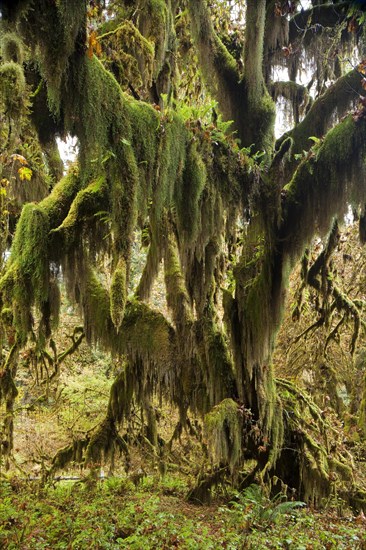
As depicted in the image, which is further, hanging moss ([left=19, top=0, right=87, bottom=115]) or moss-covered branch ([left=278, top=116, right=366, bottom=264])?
moss-covered branch ([left=278, top=116, right=366, bottom=264])

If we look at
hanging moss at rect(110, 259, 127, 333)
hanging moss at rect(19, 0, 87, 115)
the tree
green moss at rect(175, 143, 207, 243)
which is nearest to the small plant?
the tree

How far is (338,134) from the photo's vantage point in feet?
18.5

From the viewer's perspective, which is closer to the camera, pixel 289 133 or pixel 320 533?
pixel 320 533

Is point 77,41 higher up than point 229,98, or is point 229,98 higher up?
point 229,98

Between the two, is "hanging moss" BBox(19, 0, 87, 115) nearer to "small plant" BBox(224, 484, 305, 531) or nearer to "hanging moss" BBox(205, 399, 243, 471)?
"hanging moss" BBox(205, 399, 243, 471)

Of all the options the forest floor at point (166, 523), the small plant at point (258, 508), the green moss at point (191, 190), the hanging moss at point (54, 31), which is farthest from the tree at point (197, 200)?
the forest floor at point (166, 523)

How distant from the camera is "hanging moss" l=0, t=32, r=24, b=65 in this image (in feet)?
11.1

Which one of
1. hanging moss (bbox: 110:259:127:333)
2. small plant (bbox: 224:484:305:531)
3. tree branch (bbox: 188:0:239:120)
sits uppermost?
tree branch (bbox: 188:0:239:120)

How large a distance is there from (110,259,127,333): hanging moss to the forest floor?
248cm

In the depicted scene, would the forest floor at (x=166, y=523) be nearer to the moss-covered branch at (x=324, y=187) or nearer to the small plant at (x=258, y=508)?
the small plant at (x=258, y=508)

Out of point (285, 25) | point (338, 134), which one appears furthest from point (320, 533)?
point (285, 25)

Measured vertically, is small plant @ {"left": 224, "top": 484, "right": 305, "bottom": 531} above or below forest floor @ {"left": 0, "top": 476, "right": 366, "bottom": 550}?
above

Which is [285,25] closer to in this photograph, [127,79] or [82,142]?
[127,79]

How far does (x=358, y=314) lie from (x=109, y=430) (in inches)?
189
